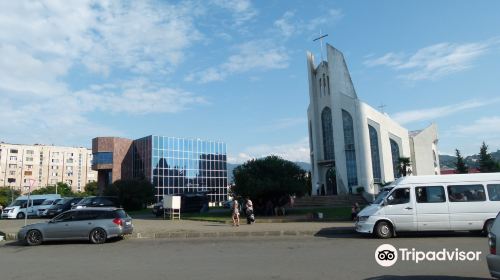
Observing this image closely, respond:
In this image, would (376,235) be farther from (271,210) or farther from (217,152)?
(217,152)

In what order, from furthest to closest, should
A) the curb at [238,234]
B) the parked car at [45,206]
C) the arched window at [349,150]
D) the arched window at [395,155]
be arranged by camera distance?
the arched window at [395,155], the arched window at [349,150], the parked car at [45,206], the curb at [238,234]

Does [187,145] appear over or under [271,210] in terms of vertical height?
over

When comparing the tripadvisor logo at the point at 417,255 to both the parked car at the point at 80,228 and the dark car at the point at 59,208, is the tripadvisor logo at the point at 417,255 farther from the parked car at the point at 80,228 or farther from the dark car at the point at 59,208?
the dark car at the point at 59,208

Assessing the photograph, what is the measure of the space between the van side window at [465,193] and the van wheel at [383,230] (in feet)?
7.81

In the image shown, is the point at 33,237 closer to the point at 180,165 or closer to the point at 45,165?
the point at 180,165

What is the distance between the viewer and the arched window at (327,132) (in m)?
72.2

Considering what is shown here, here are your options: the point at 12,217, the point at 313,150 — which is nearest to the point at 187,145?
the point at 313,150

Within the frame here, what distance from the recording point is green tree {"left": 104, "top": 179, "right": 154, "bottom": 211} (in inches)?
1834

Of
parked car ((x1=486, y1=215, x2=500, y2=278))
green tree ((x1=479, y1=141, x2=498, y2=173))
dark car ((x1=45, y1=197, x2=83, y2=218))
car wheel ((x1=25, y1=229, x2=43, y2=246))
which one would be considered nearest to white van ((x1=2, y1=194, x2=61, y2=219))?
dark car ((x1=45, y1=197, x2=83, y2=218))

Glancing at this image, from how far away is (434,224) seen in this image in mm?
14672

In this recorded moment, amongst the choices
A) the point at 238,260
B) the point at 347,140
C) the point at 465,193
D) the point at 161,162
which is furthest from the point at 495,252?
the point at 161,162

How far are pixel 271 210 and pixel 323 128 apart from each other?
44.5 meters

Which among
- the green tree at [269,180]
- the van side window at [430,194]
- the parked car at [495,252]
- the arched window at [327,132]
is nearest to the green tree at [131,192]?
the green tree at [269,180]

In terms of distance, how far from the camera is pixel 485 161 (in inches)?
2852
